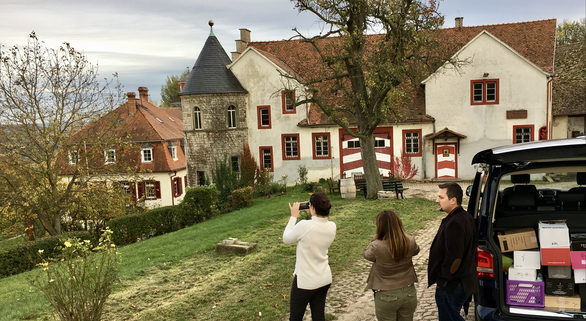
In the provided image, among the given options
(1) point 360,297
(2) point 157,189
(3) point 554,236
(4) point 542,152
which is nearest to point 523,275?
(3) point 554,236

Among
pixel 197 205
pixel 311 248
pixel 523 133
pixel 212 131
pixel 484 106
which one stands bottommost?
pixel 197 205

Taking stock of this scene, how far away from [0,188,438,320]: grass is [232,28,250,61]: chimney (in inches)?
706

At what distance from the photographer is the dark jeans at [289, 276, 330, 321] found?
470cm

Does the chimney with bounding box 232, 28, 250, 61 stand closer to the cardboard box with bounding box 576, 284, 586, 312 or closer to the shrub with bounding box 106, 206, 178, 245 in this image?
the shrub with bounding box 106, 206, 178, 245

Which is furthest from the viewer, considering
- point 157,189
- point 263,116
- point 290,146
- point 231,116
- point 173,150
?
point 173,150

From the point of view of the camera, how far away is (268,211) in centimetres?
1739

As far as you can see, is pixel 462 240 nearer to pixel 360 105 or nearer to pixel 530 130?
pixel 360 105

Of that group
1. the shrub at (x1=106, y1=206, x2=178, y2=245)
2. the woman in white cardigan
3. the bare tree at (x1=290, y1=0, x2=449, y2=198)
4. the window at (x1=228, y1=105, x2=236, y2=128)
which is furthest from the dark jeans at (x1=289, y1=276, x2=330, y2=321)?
the window at (x1=228, y1=105, x2=236, y2=128)

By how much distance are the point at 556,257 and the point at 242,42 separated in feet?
91.0

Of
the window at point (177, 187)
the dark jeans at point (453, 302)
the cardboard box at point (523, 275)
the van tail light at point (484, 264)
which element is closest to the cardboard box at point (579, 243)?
the cardboard box at point (523, 275)

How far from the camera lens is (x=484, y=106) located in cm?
2472

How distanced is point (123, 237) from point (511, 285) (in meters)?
17.0

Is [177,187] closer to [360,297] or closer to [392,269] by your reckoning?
[360,297]

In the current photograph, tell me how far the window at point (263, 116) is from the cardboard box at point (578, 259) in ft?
77.3
